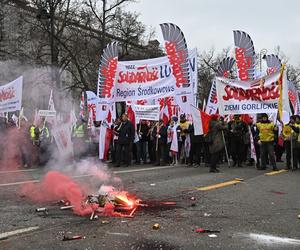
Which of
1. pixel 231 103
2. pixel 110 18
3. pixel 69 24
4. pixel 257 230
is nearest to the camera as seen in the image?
pixel 257 230

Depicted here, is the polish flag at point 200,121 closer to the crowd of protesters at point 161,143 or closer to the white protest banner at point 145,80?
the crowd of protesters at point 161,143

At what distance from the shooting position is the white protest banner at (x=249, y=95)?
13.5m

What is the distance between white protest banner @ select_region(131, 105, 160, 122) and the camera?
53.6 feet

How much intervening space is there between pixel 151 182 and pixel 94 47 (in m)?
21.8

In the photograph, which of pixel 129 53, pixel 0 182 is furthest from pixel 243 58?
pixel 129 53

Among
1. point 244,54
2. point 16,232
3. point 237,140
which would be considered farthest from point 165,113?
point 16,232

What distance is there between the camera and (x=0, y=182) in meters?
10.9

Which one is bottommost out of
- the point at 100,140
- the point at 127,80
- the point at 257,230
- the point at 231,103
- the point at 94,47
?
the point at 257,230

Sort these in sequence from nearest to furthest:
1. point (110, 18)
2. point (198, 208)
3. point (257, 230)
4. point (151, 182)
Answer: point (257, 230) < point (198, 208) < point (151, 182) < point (110, 18)

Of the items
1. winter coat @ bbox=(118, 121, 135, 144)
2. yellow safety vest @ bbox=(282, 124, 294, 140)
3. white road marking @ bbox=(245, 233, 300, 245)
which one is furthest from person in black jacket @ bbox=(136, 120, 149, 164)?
white road marking @ bbox=(245, 233, 300, 245)

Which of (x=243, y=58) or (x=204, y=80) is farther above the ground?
(x=204, y=80)

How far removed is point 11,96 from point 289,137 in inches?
363

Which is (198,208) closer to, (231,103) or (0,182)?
(0,182)

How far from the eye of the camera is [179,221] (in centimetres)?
652
